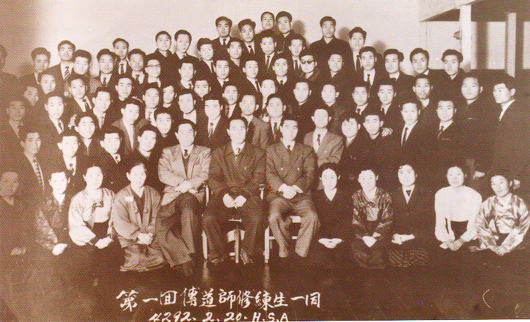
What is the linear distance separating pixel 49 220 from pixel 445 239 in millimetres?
2416

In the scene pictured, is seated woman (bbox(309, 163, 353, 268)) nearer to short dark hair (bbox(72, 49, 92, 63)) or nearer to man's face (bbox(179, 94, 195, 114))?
man's face (bbox(179, 94, 195, 114))

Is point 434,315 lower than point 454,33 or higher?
lower

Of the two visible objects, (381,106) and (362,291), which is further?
(381,106)

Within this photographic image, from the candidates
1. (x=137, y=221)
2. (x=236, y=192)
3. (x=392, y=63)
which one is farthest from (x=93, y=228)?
(x=392, y=63)

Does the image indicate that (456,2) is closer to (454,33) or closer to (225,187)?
(454,33)

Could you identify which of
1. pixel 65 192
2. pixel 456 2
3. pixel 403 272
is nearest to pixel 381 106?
pixel 456 2

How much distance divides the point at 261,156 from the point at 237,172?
0.18 meters

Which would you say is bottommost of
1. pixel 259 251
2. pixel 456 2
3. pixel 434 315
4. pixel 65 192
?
pixel 434 315

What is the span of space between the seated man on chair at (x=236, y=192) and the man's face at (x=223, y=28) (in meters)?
0.54

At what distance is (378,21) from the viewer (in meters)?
2.78

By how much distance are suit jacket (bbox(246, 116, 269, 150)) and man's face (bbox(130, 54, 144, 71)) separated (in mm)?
800

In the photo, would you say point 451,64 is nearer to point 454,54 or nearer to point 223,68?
point 454,54

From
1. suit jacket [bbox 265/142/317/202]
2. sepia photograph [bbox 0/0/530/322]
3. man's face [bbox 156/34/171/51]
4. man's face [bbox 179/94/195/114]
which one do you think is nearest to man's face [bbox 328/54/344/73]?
sepia photograph [bbox 0/0/530/322]

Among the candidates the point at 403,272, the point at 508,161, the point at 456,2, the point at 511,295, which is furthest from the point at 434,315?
the point at 456,2
